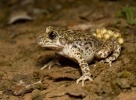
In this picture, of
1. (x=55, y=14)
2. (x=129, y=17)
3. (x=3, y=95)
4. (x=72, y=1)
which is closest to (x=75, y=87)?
(x=3, y=95)

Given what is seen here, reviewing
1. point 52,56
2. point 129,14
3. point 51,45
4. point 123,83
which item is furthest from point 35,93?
point 129,14

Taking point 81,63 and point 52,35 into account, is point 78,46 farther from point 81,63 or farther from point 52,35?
point 52,35

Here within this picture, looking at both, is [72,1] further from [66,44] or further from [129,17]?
[66,44]

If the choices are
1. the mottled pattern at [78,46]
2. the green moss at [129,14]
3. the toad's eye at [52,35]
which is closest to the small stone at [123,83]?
the mottled pattern at [78,46]

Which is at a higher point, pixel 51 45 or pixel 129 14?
pixel 129 14

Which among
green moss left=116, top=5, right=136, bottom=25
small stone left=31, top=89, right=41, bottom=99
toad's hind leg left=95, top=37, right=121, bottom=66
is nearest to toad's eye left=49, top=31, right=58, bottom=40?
toad's hind leg left=95, top=37, right=121, bottom=66

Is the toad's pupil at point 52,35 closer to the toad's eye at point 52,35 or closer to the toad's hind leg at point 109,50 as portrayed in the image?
the toad's eye at point 52,35

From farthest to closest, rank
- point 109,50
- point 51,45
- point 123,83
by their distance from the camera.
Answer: point 109,50 → point 51,45 → point 123,83
